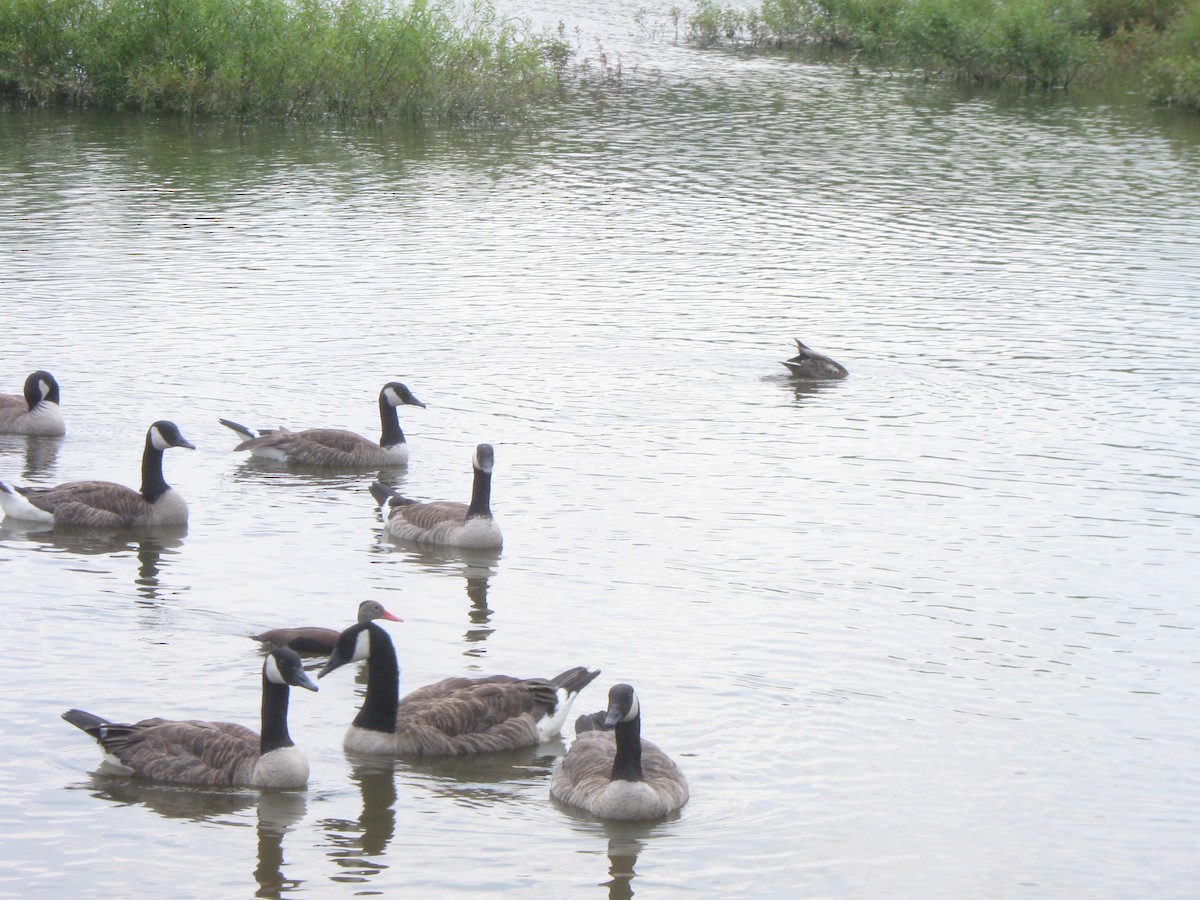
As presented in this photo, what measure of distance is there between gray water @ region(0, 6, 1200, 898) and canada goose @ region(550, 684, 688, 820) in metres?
0.18

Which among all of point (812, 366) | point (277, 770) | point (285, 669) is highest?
point (812, 366)

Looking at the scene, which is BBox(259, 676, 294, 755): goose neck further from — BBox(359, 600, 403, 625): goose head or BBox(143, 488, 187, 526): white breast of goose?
BBox(143, 488, 187, 526): white breast of goose

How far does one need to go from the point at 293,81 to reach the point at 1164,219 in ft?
75.0

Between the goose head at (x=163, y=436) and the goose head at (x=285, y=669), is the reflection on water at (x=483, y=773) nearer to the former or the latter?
the goose head at (x=285, y=669)

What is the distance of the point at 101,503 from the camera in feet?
54.9

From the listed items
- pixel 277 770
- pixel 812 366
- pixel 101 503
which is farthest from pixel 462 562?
pixel 812 366

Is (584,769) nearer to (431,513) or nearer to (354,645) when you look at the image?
(354,645)

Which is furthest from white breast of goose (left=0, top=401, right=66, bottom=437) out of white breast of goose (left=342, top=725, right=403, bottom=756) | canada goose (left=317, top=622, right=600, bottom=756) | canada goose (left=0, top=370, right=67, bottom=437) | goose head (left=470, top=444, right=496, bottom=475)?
white breast of goose (left=342, top=725, right=403, bottom=756)

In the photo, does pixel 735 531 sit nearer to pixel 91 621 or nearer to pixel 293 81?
pixel 91 621

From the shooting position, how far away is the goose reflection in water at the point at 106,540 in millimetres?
16219

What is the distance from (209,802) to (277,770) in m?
0.49

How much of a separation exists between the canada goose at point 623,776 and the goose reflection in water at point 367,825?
1.11m

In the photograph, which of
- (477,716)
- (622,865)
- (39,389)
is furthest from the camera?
(39,389)

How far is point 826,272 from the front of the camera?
1215 inches
